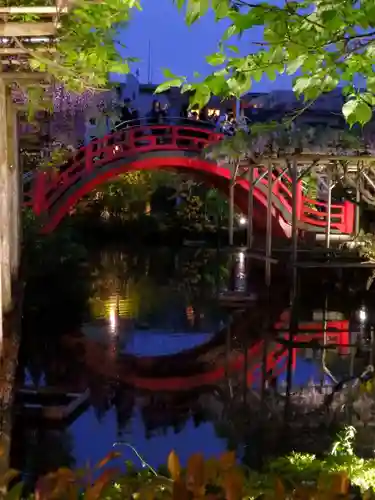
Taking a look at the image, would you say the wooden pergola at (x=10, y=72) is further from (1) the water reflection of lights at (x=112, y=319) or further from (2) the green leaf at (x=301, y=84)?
(1) the water reflection of lights at (x=112, y=319)

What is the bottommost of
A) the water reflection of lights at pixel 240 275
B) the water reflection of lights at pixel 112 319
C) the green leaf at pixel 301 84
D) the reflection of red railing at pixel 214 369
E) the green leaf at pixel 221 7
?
the reflection of red railing at pixel 214 369

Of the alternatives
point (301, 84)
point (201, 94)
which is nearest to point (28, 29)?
point (201, 94)

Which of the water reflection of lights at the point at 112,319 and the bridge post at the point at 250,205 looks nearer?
the water reflection of lights at the point at 112,319

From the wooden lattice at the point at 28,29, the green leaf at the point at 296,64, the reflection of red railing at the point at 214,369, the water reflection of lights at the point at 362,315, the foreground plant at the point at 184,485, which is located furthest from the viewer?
the water reflection of lights at the point at 362,315

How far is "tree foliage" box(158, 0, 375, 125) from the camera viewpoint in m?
2.48

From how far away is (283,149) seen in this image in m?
13.2

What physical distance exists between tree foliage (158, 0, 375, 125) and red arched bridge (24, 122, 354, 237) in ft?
50.4

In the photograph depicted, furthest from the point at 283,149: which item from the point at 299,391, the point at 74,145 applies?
the point at 74,145

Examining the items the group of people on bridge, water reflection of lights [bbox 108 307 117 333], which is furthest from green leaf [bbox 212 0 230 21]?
the group of people on bridge

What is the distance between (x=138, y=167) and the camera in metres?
20.0

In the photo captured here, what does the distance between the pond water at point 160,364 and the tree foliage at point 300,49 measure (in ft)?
12.7

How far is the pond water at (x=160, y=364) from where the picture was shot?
6414 millimetres

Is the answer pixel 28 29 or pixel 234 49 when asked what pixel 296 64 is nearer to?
pixel 234 49

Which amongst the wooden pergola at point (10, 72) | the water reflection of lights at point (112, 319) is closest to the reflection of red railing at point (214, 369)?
the water reflection of lights at point (112, 319)
